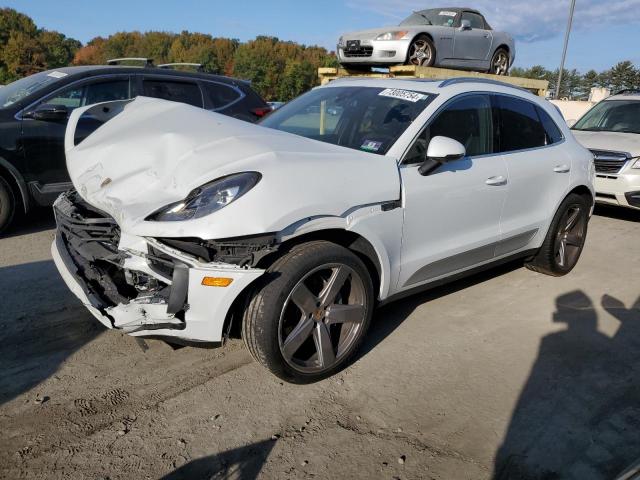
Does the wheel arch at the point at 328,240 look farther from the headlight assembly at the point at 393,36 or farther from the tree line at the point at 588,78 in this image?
the tree line at the point at 588,78

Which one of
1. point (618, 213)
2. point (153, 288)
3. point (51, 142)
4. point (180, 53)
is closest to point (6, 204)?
point (51, 142)

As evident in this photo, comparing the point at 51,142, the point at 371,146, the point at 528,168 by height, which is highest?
the point at 371,146

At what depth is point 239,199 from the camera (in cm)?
253

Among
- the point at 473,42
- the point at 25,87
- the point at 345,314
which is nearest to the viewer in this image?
the point at 345,314

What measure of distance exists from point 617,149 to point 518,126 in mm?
4232

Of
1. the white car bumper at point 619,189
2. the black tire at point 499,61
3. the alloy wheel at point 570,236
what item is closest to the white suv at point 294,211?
the alloy wheel at point 570,236

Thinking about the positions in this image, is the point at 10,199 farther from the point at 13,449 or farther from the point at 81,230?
the point at 13,449

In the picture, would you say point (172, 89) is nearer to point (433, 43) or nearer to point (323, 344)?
point (433, 43)

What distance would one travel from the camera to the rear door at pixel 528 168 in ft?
13.4

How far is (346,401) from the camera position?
9.64ft

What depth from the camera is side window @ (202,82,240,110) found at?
6840mm

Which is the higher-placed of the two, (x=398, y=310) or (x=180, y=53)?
(x=180, y=53)

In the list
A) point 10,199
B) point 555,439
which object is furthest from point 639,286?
point 10,199

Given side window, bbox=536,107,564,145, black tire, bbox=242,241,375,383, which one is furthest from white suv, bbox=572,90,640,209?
black tire, bbox=242,241,375,383
